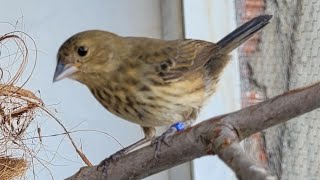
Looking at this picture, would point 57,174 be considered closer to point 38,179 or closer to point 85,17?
point 38,179

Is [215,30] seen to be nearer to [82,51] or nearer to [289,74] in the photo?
[289,74]

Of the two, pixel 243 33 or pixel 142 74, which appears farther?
pixel 243 33

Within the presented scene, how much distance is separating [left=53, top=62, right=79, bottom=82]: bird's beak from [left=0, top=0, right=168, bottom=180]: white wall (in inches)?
25.0

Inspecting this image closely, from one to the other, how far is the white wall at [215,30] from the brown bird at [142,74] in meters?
0.49

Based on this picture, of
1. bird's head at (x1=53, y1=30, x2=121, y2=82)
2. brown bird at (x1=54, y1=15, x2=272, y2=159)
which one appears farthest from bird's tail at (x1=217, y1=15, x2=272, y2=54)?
bird's head at (x1=53, y1=30, x2=121, y2=82)

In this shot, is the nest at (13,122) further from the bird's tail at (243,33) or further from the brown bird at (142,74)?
the bird's tail at (243,33)

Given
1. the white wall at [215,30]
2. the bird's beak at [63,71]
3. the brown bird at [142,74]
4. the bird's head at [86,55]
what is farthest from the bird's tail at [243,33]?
the white wall at [215,30]

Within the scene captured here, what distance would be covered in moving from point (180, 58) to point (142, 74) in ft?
0.44

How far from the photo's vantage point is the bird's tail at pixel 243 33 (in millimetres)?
1469

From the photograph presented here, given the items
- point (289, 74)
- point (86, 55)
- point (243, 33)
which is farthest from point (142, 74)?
point (289, 74)

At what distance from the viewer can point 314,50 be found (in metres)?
1.91

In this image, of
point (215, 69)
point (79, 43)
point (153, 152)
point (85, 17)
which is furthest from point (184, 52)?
point (85, 17)

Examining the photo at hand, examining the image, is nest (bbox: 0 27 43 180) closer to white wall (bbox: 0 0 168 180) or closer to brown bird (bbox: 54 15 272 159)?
brown bird (bbox: 54 15 272 159)

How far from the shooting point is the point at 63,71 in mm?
1272
